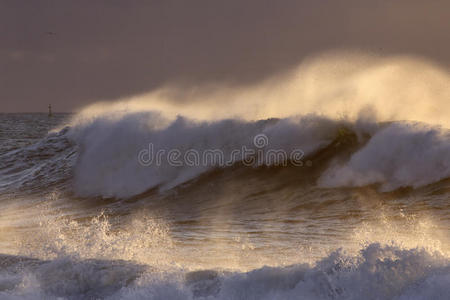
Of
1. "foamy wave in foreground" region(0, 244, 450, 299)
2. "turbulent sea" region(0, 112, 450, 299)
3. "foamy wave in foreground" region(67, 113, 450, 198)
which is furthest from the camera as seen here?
"foamy wave in foreground" region(67, 113, 450, 198)

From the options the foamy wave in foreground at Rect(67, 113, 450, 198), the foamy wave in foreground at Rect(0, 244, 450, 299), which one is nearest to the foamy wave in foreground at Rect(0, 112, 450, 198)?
the foamy wave in foreground at Rect(67, 113, 450, 198)

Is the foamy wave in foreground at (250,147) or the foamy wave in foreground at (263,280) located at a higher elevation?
the foamy wave in foreground at (250,147)

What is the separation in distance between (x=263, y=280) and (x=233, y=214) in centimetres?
415

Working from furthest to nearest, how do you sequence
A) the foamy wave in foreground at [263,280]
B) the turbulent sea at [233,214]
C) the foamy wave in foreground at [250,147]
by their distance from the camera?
the foamy wave in foreground at [250,147] → the turbulent sea at [233,214] → the foamy wave in foreground at [263,280]

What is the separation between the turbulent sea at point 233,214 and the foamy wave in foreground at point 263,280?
0.01 metres

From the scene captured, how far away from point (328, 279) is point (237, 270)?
3.44 ft

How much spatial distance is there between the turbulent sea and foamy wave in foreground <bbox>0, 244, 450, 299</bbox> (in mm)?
13

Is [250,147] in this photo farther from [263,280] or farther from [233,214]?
[263,280]

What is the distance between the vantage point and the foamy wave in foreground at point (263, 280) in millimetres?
4059

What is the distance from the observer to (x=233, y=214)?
8.59m

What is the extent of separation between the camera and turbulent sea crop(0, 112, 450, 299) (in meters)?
4.41

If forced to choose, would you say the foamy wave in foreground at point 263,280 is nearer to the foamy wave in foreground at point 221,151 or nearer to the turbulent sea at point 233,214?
the turbulent sea at point 233,214

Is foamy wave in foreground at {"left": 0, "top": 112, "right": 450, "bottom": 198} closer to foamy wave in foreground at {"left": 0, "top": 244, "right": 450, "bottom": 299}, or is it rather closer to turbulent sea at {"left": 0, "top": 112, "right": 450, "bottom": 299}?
turbulent sea at {"left": 0, "top": 112, "right": 450, "bottom": 299}

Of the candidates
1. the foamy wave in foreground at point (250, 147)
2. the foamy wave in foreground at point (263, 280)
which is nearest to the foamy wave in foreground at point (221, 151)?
the foamy wave in foreground at point (250, 147)
